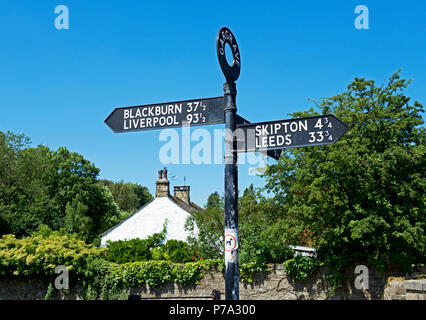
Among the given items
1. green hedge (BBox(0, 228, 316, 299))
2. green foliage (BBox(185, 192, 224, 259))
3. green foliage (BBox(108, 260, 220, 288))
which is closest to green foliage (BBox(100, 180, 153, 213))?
green foliage (BBox(185, 192, 224, 259))

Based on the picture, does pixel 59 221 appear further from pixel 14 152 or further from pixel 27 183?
pixel 14 152

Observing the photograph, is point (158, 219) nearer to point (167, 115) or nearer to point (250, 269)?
point (250, 269)

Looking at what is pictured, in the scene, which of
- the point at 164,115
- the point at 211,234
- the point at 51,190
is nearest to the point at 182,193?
the point at 51,190

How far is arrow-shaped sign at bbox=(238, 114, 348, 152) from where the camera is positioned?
506 cm

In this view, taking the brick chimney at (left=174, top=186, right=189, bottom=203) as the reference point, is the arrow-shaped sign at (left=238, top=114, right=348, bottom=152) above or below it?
below

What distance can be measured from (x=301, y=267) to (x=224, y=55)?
40.3 feet

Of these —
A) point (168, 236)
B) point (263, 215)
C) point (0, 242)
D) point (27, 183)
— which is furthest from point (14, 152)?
point (263, 215)

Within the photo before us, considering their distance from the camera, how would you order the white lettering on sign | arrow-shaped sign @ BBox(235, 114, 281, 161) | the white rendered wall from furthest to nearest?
the white rendered wall, the white lettering on sign, arrow-shaped sign @ BBox(235, 114, 281, 161)

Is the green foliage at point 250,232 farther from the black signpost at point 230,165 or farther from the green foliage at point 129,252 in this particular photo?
the black signpost at point 230,165

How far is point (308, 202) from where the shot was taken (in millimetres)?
15125

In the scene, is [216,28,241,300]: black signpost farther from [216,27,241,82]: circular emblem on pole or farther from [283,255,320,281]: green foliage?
[283,255,320,281]: green foliage

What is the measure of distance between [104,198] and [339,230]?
110ft

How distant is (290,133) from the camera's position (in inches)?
207

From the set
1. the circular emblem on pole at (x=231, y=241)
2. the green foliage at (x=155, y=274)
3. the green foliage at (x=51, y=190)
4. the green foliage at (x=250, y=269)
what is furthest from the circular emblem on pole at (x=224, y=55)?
the green foliage at (x=51, y=190)
